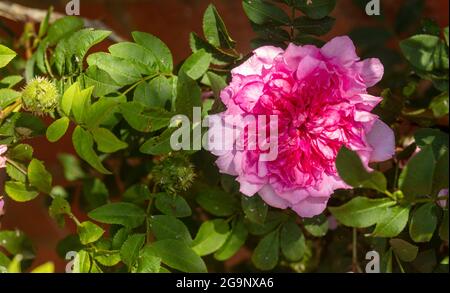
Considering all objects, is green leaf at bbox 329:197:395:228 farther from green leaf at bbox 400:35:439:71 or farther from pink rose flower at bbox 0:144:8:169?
pink rose flower at bbox 0:144:8:169

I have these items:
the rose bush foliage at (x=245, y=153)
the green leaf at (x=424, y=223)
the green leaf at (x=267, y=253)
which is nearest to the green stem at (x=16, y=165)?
the rose bush foliage at (x=245, y=153)

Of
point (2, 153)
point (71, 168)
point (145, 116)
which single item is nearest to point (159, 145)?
point (145, 116)

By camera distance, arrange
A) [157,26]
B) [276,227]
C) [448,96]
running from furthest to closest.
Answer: [157,26]
[276,227]
[448,96]

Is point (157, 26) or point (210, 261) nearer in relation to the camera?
point (210, 261)

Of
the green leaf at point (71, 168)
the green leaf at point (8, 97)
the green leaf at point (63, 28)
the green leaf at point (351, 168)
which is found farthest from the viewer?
the green leaf at point (71, 168)

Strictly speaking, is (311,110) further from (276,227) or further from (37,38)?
(37,38)

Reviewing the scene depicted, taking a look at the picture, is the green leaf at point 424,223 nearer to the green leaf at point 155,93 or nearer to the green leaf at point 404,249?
the green leaf at point 404,249

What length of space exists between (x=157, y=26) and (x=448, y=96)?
77cm

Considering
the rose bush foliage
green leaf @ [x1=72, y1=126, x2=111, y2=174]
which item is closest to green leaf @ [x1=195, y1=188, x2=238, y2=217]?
the rose bush foliage

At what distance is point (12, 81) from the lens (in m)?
0.58

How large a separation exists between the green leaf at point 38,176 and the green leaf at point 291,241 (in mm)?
208

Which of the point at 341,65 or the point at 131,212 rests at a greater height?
the point at 341,65

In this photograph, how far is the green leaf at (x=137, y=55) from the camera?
1.81 feet
